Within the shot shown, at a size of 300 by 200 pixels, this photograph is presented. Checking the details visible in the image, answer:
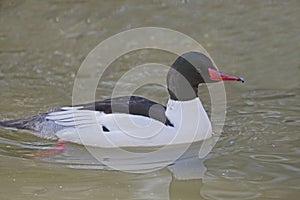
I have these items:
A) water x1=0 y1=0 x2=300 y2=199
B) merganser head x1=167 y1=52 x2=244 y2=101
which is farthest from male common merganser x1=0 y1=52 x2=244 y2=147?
water x1=0 y1=0 x2=300 y2=199

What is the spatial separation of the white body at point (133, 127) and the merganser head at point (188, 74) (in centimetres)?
9

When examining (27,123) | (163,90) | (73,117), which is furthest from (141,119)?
(163,90)

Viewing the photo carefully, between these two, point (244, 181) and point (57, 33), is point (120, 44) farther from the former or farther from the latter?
point (244, 181)

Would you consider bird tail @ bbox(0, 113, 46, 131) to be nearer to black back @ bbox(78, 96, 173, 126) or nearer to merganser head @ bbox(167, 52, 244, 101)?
black back @ bbox(78, 96, 173, 126)

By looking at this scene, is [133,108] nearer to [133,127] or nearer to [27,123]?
[133,127]

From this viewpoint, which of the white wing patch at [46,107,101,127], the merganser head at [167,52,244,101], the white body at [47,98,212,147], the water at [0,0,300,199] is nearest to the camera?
the water at [0,0,300,199]

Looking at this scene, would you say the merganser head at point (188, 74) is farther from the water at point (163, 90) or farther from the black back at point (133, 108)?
the water at point (163, 90)

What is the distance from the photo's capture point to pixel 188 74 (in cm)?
725

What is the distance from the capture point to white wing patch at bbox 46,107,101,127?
23.2 ft

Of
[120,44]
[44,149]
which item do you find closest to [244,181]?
[44,149]

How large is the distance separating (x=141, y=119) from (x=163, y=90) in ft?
6.47

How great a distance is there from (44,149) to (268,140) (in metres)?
2.21

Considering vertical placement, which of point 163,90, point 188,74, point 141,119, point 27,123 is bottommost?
point 163,90

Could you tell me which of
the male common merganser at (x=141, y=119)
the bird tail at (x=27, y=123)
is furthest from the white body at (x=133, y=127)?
the bird tail at (x=27, y=123)
